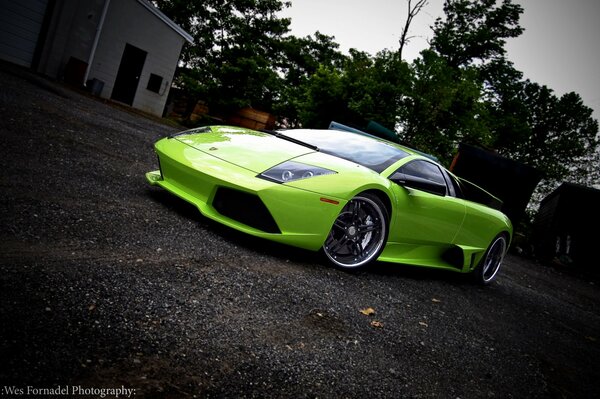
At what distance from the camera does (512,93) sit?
32438 millimetres

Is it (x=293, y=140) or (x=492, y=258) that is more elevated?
(x=293, y=140)

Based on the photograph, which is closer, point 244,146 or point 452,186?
point 244,146

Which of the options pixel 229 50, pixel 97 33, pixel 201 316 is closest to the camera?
pixel 201 316

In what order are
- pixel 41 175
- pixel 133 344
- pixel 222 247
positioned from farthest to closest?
pixel 41 175 → pixel 222 247 → pixel 133 344

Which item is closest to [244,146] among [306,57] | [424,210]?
[424,210]

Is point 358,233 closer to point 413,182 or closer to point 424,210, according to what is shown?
point 413,182

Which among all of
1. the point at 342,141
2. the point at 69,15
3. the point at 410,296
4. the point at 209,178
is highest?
the point at 69,15

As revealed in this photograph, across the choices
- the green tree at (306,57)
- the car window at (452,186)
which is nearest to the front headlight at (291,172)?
the car window at (452,186)

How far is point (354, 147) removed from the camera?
3951 millimetres

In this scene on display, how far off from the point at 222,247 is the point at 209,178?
1.68ft

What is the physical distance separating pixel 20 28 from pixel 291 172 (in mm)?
13846

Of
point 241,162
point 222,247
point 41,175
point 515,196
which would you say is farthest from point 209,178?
point 515,196

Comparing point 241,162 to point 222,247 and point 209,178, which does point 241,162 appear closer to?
point 209,178

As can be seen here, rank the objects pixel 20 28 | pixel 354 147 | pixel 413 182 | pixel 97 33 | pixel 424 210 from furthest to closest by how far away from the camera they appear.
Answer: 1. pixel 97 33
2. pixel 20 28
3. pixel 354 147
4. pixel 424 210
5. pixel 413 182
